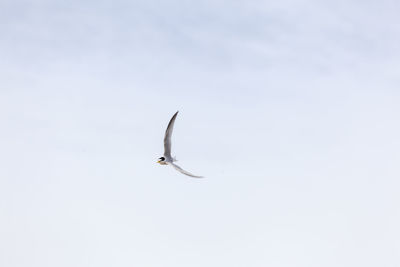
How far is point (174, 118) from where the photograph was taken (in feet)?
270

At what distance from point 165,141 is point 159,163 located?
495cm

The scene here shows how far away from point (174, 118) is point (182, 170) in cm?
1147

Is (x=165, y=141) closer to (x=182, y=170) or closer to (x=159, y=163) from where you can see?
(x=159, y=163)

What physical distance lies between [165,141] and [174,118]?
16.7 feet

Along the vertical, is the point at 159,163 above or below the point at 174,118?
below

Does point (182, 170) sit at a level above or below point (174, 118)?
below

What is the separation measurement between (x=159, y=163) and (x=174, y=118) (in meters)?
8.23

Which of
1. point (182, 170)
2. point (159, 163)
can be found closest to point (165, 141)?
point (159, 163)

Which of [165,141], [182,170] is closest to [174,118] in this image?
[165,141]

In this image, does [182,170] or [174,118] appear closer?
[182,170]

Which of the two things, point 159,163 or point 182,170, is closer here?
point 182,170

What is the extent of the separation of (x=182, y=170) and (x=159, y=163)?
821 cm

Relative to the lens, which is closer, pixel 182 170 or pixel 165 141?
pixel 182 170

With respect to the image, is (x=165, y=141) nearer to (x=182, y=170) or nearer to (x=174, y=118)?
(x=174, y=118)
